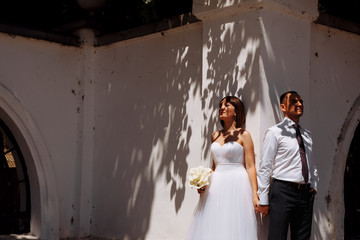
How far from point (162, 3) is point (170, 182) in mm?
2756

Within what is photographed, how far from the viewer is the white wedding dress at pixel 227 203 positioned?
597 cm

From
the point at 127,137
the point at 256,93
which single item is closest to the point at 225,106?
the point at 256,93

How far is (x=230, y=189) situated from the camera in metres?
6.10

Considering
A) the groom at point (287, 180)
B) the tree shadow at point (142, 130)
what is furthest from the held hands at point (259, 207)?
the tree shadow at point (142, 130)

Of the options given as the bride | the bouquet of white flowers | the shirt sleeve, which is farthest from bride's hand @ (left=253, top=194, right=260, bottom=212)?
the bouquet of white flowers

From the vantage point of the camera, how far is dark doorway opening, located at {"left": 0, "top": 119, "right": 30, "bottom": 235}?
8.55 metres

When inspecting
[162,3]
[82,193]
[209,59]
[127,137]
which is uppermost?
[162,3]

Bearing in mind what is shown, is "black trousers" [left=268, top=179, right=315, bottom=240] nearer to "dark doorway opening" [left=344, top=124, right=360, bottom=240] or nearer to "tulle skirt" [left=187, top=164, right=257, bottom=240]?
"tulle skirt" [left=187, top=164, right=257, bottom=240]

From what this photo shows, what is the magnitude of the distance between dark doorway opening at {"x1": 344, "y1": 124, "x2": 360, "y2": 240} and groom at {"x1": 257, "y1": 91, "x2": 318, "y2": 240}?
94.7 inches

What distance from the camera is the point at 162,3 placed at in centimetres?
880

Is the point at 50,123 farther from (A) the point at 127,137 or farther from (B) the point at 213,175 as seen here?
(B) the point at 213,175

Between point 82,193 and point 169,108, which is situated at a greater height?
point 169,108

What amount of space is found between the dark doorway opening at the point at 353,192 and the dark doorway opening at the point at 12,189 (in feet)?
14.7

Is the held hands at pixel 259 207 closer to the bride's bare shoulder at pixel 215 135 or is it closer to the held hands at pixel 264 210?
the held hands at pixel 264 210
